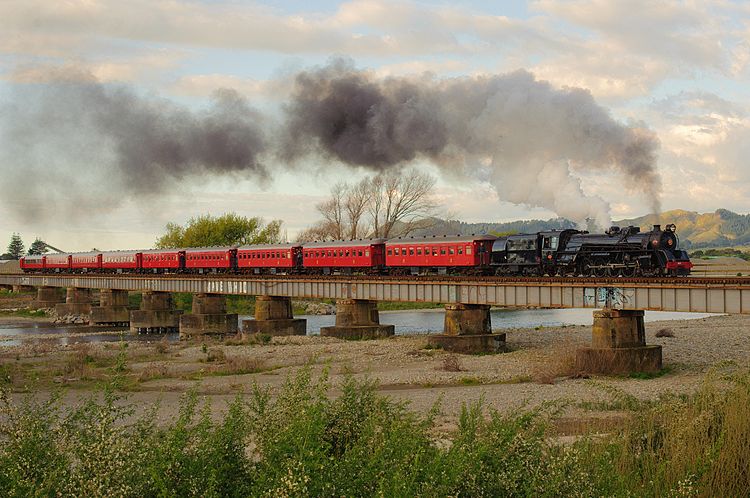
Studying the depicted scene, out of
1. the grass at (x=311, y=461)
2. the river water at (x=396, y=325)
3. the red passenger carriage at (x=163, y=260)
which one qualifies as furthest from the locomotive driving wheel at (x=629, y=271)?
the red passenger carriage at (x=163, y=260)

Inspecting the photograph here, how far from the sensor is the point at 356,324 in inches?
2119

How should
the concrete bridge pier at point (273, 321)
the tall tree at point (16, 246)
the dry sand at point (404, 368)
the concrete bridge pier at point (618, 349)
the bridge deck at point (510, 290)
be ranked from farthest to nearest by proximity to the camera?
the tall tree at point (16, 246) < the concrete bridge pier at point (273, 321) < the concrete bridge pier at point (618, 349) < the bridge deck at point (510, 290) < the dry sand at point (404, 368)

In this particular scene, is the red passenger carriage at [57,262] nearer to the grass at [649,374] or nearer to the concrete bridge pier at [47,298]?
the concrete bridge pier at [47,298]

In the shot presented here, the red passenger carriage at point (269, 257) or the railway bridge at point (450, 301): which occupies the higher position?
the red passenger carriage at point (269, 257)

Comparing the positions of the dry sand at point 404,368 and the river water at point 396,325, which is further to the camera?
the river water at point 396,325

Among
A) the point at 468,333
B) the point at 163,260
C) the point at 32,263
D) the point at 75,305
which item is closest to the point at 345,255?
the point at 468,333

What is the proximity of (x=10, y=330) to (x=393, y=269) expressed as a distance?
41.7 m

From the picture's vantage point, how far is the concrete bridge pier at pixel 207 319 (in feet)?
213

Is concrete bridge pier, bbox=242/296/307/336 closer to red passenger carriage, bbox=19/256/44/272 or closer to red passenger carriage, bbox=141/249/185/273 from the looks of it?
red passenger carriage, bbox=141/249/185/273

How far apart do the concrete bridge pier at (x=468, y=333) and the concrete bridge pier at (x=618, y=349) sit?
30.2 feet

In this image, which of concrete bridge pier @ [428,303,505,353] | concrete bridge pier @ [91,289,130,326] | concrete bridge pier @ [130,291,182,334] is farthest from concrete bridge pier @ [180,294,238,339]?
concrete bridge pier @ [428,303,505,353]

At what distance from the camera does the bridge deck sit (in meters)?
31.6

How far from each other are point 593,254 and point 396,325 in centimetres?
3375

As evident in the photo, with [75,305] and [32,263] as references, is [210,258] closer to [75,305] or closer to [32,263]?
[75,305]
